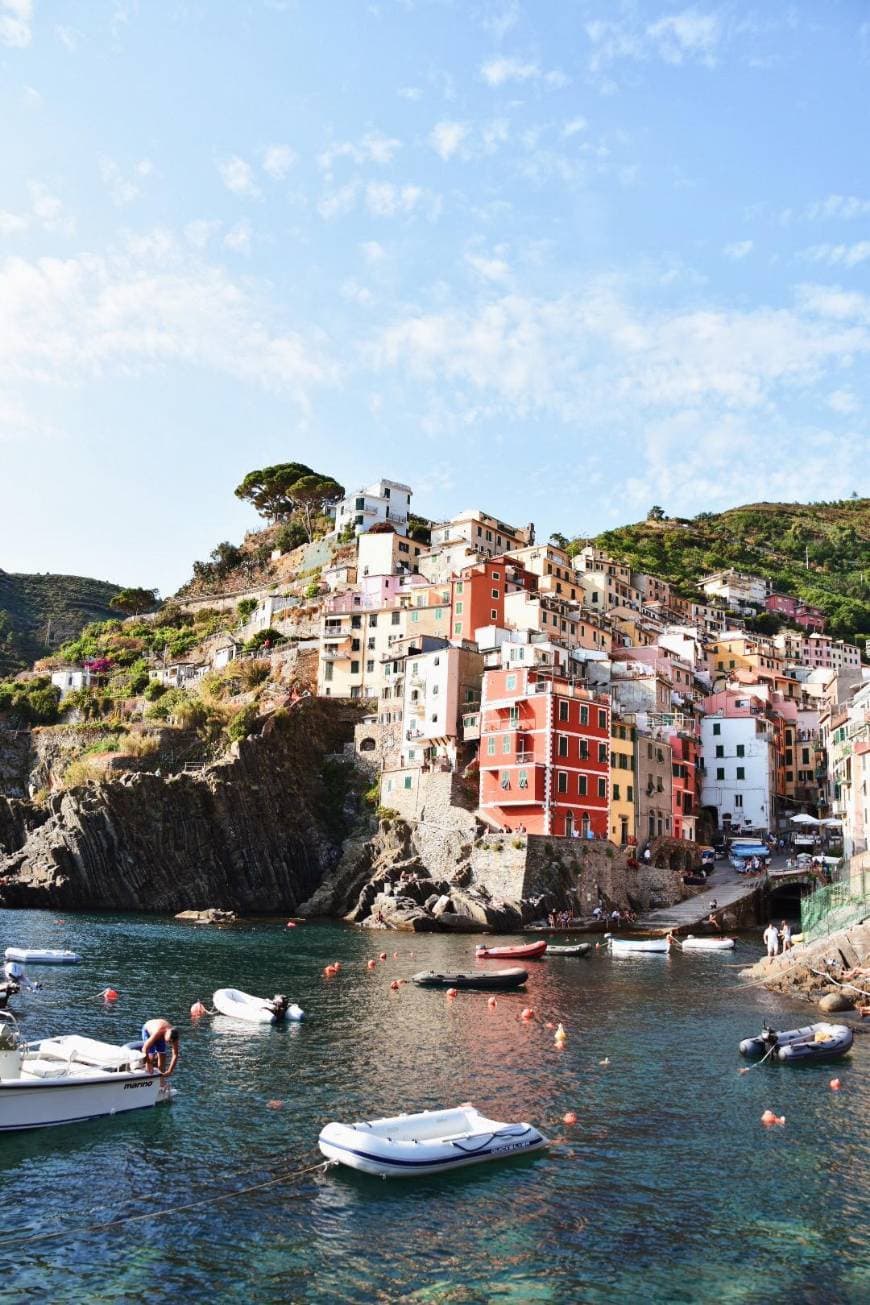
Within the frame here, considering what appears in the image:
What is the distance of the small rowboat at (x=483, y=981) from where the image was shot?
42625 millimetres

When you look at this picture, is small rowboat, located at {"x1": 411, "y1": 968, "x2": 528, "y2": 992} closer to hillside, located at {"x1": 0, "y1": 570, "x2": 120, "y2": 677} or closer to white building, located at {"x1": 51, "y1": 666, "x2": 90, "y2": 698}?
white building, located at {"x1": 51, "y1": 666, "x2": 90, "y2": 698}

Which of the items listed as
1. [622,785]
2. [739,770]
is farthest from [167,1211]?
[739,770]

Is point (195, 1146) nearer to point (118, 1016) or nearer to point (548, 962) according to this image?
point (118, 1016)

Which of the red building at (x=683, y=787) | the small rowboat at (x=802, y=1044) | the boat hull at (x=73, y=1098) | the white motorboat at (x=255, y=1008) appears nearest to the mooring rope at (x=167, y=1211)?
the boat hull at (x=73, y=1098)

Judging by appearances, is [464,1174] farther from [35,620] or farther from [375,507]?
[35,620]

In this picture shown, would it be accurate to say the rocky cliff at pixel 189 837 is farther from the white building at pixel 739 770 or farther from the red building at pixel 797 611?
the red building at pixel 797 611

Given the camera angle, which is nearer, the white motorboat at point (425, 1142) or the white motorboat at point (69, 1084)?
the white motorboat at point (425, 1142)

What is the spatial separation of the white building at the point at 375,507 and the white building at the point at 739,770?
45935 millimetres

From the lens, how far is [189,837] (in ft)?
263

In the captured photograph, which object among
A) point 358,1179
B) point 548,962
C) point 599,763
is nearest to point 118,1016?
point 358,1179

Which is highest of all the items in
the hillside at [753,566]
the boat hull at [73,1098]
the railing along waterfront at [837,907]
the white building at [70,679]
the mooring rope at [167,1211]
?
the hillside at [753,566]

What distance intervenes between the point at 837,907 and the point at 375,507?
88052 mm

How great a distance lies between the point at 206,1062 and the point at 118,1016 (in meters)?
6.80

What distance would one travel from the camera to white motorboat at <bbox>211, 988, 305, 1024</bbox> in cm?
3453
